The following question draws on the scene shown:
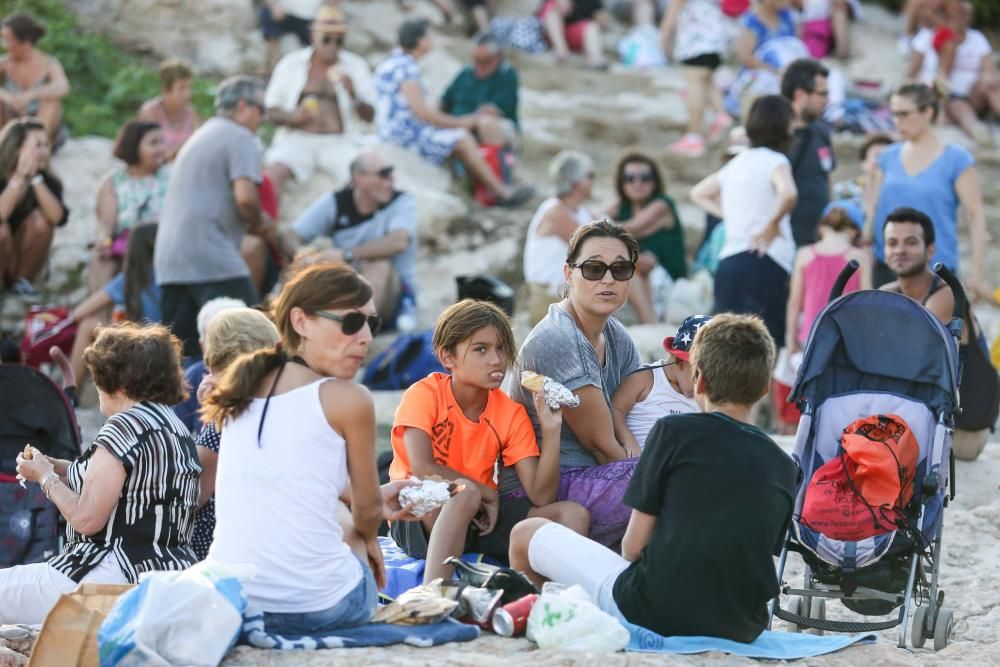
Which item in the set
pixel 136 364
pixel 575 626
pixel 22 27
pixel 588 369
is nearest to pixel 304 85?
pixel 22 27

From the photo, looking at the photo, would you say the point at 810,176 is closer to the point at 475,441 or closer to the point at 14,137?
the point at 475,441

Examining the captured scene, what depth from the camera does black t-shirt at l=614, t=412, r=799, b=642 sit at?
4473mm

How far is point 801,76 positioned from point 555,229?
185cm

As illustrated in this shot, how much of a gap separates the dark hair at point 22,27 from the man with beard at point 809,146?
552cm

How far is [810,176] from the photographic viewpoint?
9.38m

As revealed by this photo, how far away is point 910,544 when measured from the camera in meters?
5.59

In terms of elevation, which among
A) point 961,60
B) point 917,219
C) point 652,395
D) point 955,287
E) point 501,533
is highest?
point 961,60

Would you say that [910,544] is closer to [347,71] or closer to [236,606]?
[236,606]

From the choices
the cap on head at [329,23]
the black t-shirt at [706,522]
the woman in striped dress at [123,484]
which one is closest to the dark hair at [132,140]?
the cap on head at [329,23]

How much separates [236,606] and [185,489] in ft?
2.60

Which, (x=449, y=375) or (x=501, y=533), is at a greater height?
(x=449, y=375)

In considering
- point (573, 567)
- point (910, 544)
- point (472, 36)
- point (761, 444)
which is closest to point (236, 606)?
point (573, 567)

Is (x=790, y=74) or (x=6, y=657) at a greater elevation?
(x=790, y=74)

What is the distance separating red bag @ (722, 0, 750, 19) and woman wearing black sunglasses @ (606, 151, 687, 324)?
150 inches
